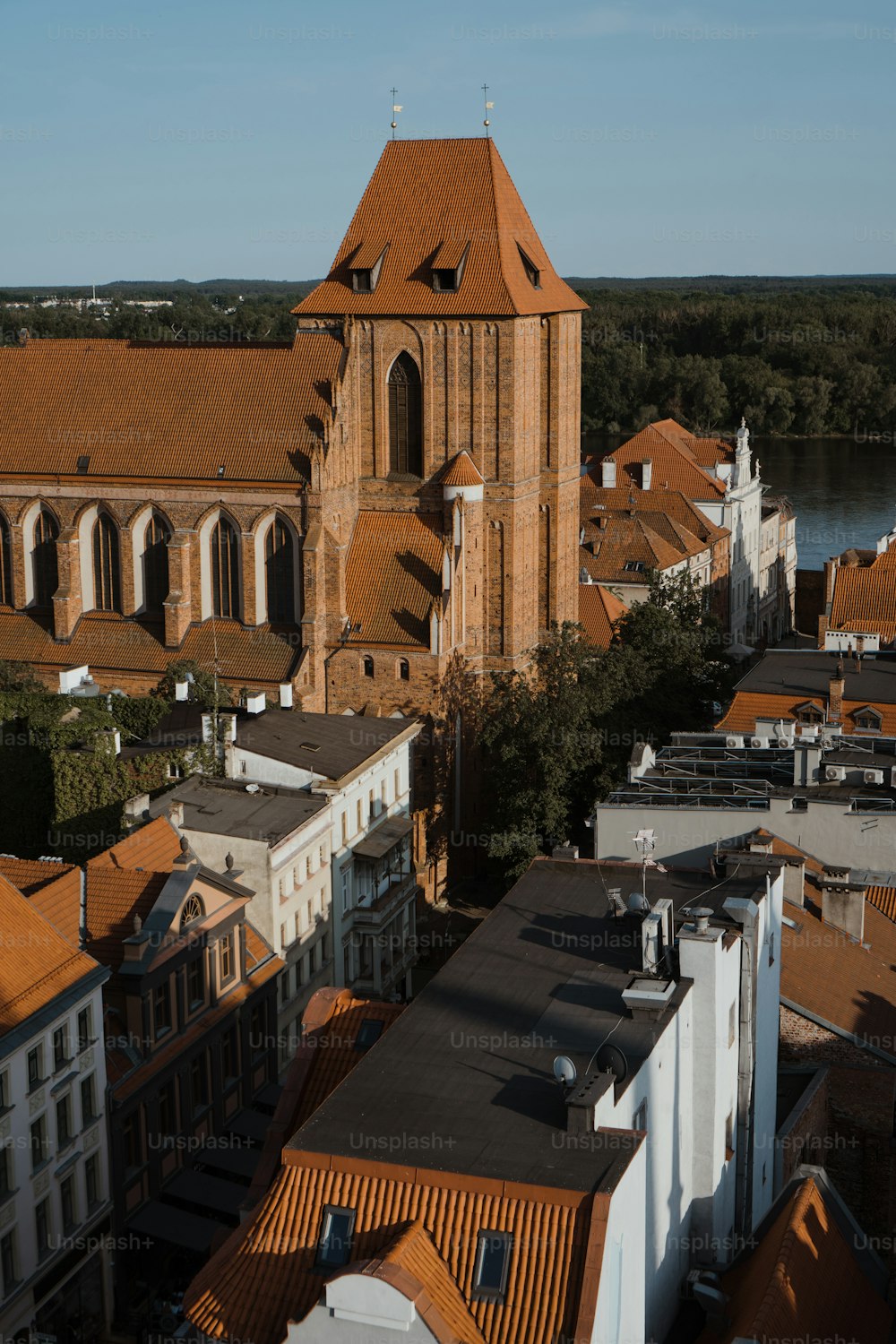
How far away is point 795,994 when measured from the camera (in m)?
31.2

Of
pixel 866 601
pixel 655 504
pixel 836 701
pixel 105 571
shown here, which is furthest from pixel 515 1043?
pixel 655 504

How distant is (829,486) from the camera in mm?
142875

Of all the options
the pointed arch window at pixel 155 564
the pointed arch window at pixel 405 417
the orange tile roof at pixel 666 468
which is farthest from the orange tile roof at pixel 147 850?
the orange tile roof at pixel 666 468

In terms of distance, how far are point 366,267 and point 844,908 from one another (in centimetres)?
2950

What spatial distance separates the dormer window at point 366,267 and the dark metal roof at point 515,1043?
99.9 feet

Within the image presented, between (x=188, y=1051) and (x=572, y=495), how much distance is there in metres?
30.3

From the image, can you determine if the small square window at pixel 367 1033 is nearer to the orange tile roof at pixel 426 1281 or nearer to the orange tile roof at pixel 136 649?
the orange tile roof at pixel 426 1281

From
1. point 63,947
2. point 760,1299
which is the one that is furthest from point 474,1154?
point 63,947

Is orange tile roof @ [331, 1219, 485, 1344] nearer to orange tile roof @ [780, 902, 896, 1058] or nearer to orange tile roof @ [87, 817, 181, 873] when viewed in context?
orange tile roof @ [780, 902, 896, 1058]

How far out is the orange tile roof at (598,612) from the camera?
63656 mm

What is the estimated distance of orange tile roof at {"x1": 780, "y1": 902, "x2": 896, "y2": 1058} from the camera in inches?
1225

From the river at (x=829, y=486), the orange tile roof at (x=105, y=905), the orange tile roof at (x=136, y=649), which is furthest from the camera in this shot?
the river at (x=829, y=486)

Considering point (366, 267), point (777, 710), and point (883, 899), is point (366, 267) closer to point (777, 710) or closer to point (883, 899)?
point (777, 710)

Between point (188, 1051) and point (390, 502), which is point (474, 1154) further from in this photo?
point (390, 502)
